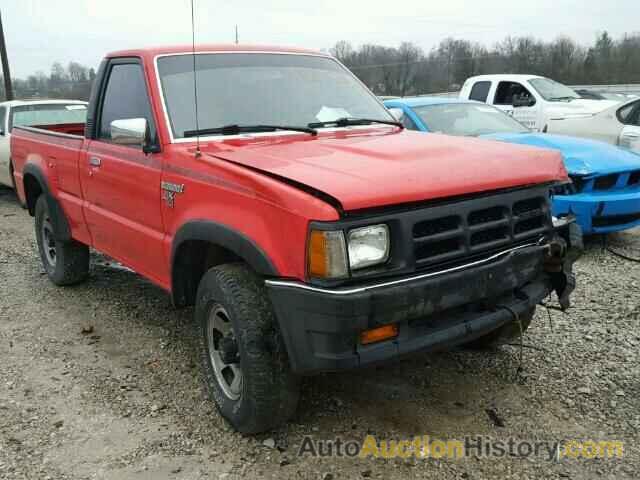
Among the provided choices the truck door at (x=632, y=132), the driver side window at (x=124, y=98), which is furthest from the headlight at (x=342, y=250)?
the truck door at (x=632, y=132)

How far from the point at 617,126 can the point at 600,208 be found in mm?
2905

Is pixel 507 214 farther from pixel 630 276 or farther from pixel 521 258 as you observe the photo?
pixel 630 276

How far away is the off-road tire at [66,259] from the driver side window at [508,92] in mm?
7936

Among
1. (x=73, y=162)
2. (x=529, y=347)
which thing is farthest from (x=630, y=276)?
(x=73, y=162)

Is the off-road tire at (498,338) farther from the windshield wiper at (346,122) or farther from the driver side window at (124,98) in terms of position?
the driver side window at (124,98)

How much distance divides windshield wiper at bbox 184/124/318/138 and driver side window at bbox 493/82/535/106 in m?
7.93

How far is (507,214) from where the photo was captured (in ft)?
9.46

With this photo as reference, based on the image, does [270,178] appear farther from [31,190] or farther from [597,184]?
[597,184]

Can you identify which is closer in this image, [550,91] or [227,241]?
[227,241]

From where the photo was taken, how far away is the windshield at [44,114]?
9789 mm

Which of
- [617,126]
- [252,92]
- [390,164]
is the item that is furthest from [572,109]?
[390,164]

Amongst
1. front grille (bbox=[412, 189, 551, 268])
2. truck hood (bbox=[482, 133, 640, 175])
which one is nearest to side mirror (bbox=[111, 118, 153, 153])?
front grille (bbox=[412, 189, 551, 268])

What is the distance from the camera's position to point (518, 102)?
32.4 feet

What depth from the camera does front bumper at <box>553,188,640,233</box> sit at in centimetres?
548
